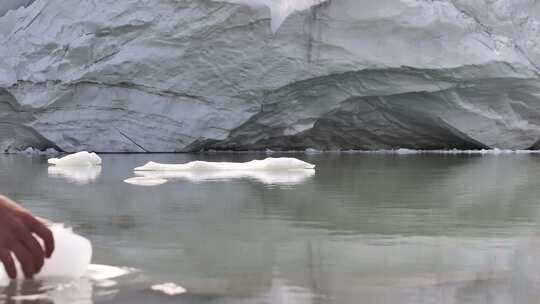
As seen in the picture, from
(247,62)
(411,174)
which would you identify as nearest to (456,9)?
(247,62)

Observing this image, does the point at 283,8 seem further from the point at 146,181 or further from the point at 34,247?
the point at 34,247

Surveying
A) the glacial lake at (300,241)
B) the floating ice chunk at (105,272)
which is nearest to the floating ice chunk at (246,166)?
the glacial lake at (300,241)

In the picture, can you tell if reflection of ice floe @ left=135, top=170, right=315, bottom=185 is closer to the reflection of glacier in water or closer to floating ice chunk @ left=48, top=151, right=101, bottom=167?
floating ice chunk @ left=48, top=151, right=101, bottom=167

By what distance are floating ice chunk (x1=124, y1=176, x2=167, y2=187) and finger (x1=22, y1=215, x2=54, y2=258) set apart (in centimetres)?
352

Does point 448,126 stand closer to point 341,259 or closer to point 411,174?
point 411,174

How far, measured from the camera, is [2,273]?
6.24 feet

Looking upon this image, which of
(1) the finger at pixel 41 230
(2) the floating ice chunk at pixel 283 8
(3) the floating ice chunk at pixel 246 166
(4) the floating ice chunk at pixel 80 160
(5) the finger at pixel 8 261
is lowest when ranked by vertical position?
(4) the floating ice chunk at pixel 80 160

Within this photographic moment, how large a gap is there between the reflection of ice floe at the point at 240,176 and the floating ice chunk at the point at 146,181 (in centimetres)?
2

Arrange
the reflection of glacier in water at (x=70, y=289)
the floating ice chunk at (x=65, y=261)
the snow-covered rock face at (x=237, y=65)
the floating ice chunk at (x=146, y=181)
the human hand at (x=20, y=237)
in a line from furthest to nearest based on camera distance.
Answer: the snow-covered rock face at (x=237, y=65) → the floating ice chunk at (x=146, y=181) → the floating ice chunk at (x=65, y=261) → the reflection of glacier in water at (x=70, y=289) → the human hand at (x=20, y=237)

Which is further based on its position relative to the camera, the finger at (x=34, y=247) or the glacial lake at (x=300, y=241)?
the glacial lake at (x=300, y=241)

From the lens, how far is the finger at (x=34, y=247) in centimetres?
164

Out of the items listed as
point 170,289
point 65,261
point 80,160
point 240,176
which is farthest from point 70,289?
point 80,160

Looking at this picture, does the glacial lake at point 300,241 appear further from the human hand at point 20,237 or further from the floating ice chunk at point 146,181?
the floating ice chunk at point 146,181

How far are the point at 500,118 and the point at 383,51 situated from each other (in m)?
2.39
